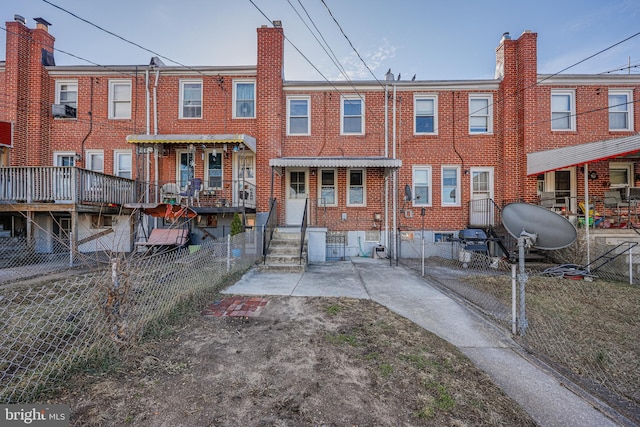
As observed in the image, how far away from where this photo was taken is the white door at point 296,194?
11.5 meters

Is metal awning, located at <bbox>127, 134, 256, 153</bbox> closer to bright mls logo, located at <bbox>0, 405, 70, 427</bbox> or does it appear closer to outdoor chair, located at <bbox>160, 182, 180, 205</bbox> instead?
outdoor chair, located at <bbox>160, 182, 180, 205</bbox>

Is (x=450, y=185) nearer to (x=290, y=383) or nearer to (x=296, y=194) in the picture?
(x=296, y=194)

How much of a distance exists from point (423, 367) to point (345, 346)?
93 cm

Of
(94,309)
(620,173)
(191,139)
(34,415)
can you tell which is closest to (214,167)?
(191,139)

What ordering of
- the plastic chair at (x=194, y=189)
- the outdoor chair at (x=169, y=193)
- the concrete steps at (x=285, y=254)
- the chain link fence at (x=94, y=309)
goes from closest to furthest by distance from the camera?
the chain link fence at (x=94, y=309) → the concrete steps at (x=285, y=254) → the plastic chair at (x=194, y=189) → the outdoor chair at (x=169, y=193)

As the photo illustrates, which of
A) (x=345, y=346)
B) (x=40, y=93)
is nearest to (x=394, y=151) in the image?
(x=345, y=346)

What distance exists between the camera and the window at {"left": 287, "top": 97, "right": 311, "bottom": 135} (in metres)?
11.8

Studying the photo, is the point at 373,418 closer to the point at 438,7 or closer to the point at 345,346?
the point at 345,346

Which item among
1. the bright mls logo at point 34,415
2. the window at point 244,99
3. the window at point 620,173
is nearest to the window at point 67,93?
the window at point 244,99

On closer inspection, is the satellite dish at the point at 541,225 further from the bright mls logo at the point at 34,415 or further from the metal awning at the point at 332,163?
the bright mls logo at the point at 34,415

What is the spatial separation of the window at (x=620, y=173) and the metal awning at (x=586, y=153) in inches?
156

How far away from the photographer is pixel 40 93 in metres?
11.3

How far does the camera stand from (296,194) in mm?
11734

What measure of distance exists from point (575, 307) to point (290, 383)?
6012 millimetres
